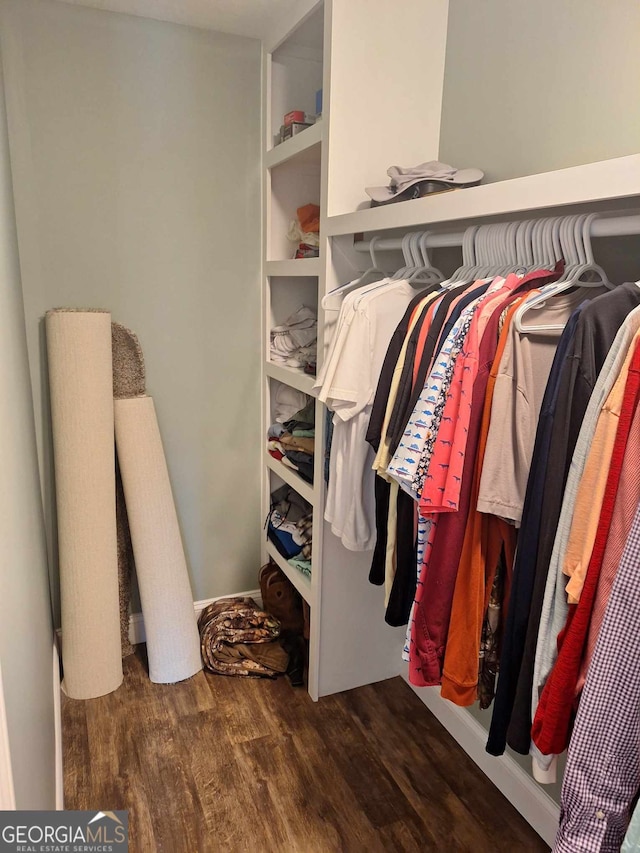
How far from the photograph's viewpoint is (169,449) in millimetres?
2506

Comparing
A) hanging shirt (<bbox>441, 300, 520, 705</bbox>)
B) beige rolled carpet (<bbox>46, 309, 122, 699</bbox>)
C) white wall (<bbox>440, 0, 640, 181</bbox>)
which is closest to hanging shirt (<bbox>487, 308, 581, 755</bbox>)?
hanging shirt (<bbox>441, 300, 520, 705</bbox>)

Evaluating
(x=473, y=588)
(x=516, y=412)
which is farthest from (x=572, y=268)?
(x=473, y=588)

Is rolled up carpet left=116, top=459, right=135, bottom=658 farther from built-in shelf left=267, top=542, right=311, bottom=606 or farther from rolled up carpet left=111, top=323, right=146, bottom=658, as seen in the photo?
built-in shelf left=267, top=542, right=311, bottom=606

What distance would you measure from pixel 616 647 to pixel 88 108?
229cm

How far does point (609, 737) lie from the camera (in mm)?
863

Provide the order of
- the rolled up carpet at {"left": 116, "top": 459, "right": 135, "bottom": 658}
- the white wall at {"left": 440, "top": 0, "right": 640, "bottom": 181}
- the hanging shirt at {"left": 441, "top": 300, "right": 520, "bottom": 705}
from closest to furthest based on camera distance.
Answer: the hanging shirt at {"left": 441, "top": 300, "right": 520, "bottom": 705} → the white wall at {"left": 440, "top": 0, "right": 640, "bottom": 181} → the rolled up carpet at {"left": 116, "top": 459, "right": 135, "bottom": 658}

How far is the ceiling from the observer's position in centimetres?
203

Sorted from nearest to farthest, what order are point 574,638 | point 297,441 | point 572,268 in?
point 574,638
point 572,268
point 297,441

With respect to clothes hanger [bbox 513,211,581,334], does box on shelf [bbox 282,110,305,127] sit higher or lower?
higher

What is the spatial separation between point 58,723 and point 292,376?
56.3 inches

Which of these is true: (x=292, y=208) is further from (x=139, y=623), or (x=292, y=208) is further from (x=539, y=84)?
(x=139, y=623)

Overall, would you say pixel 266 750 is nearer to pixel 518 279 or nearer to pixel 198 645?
pixel 198 645

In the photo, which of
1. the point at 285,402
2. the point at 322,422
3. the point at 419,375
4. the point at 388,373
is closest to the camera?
the point at 419,375

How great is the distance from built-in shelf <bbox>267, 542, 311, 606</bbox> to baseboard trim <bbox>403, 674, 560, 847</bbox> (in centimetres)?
57
